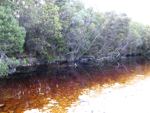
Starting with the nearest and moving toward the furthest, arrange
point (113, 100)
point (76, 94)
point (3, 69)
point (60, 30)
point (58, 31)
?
point (113, 100) → point (76, 94) → point (3, 69) → point (58, 31) → point (60, 30)

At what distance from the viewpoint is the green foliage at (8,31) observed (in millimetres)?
37625

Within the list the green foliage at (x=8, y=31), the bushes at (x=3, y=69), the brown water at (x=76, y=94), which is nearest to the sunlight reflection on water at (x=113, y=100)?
the brown water at (x=76, y=94)

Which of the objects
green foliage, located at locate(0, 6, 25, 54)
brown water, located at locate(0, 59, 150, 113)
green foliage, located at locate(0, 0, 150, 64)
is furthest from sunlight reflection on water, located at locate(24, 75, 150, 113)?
green foliage, located at locate(0, 0, 150, 64)

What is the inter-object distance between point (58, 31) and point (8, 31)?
13.8 metres

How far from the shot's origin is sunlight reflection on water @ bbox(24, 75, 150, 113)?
26.0 meters

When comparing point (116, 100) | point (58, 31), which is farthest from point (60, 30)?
point (116, 100)

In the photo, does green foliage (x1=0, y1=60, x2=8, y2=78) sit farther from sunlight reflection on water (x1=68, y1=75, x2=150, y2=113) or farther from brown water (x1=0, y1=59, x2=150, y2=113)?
sunlight reflection on water (x1=68, y1=75, x2=150, y2=113)

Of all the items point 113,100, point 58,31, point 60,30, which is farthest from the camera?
point 60,30

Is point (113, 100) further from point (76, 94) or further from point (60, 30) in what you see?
point (60, 30)

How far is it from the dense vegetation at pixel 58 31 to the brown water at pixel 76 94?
6.05 meters

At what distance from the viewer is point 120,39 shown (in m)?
65.4

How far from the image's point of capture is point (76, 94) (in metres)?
31.1

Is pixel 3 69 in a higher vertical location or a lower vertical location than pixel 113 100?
higher

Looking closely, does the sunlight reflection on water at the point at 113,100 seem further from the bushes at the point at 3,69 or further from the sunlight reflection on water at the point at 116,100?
the bushes at the point at 3,69
